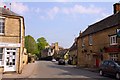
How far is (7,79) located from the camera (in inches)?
778

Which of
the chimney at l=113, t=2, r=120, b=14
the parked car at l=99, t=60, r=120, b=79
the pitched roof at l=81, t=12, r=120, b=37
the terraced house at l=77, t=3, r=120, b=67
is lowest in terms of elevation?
the parked car at l=99, t=60, r=120, b=79

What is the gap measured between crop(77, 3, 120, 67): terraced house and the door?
12.1m

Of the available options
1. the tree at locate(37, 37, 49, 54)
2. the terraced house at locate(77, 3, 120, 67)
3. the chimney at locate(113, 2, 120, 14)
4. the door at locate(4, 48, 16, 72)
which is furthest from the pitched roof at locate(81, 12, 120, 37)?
the tree at locate(37, 37, 49, 54)

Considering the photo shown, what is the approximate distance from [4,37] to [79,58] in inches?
928

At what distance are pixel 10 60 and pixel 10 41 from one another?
6.80ft

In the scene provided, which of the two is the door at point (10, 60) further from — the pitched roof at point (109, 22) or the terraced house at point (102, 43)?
the pitched roof at point (109, 22)

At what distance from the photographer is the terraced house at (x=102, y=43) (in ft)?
96.5

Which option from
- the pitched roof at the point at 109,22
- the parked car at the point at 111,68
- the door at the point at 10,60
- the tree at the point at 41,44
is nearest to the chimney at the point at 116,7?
the pitched roof at the point at 109,22

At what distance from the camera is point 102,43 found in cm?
3316

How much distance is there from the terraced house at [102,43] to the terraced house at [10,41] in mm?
11399

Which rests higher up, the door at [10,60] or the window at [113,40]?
the window at [113,40]

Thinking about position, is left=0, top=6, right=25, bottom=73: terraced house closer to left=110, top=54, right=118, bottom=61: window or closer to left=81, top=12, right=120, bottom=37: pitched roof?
left=110, top=54, right=118, bottom=61: window

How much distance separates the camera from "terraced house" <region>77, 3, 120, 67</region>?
2942cm

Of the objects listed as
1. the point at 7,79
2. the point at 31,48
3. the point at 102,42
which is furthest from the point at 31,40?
the point at 7,79
